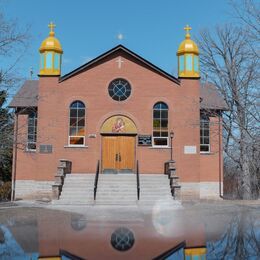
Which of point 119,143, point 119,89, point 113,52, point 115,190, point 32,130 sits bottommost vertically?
point 115,190

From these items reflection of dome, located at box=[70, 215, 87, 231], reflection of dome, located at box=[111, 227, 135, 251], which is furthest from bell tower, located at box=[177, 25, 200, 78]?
reflection of dome, located at box=[111, 227, 135, 251]

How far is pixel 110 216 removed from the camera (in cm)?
1430

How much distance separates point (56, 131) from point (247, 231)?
14.4 meters

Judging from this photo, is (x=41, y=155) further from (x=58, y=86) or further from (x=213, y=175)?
(x=213, y=175)

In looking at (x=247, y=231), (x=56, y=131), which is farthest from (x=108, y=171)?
(x=247, y=231)

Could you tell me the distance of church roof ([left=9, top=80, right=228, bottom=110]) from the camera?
2468 cm

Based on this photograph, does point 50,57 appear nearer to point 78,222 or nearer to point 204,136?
point 204,136

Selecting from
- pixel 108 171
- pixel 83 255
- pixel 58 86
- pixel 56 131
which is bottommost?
pixel 83 255

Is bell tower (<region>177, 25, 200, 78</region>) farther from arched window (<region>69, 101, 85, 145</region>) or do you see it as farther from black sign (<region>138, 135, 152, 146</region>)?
arched window (<region>69, 101, 85, 145</region>)

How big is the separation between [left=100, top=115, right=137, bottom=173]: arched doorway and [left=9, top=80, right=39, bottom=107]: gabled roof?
4506 mm

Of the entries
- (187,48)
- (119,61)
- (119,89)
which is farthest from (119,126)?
(187,48)

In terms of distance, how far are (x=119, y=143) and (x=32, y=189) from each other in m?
5.76

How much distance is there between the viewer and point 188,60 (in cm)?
2350

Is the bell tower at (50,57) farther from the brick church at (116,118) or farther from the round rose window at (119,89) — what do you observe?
the round rose window at (119,89)
